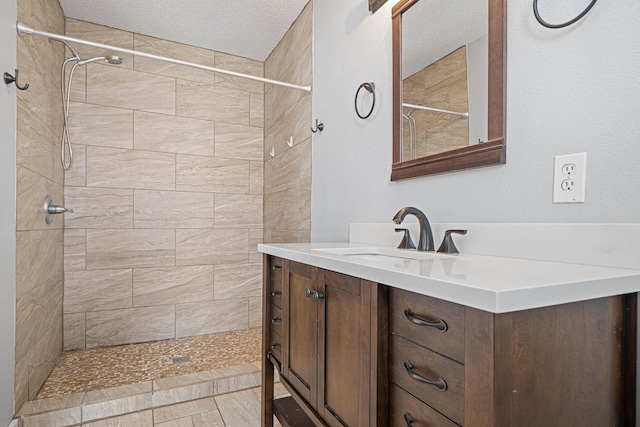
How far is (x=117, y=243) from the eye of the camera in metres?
2.82

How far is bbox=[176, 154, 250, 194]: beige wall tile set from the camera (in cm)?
305

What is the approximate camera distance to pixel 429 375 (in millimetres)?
723

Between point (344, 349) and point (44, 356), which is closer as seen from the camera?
point (344, 349)

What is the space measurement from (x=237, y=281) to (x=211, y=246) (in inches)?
16.0

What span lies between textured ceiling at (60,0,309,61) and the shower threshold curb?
2494 mm

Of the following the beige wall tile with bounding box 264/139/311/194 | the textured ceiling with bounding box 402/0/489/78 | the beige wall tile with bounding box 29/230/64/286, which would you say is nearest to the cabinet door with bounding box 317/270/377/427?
the textured ceiling with bounding box 402/0/489/78

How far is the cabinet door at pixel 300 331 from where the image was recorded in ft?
3.82

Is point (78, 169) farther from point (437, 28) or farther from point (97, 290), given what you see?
point (437, 28)

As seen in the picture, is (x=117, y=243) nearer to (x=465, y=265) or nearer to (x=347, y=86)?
(x=347, y=86)

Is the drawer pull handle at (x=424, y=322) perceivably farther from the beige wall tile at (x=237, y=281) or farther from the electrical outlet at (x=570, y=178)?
the beige wall tile at (x=237, y=281)

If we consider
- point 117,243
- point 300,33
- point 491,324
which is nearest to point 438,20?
point 491,324

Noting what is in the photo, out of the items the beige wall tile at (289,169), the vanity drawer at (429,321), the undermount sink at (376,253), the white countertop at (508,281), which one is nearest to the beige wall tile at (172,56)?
the beige wall tile at (289,169)

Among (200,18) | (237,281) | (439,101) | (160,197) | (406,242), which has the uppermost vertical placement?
(200,18)

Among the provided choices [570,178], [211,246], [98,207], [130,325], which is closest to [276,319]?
[570,178]
